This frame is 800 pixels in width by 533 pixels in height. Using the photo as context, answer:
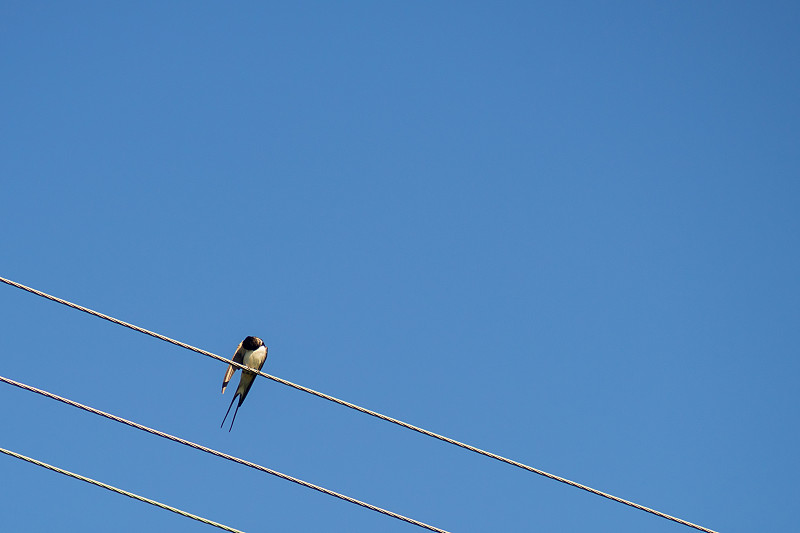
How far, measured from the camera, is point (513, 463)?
22.3ft

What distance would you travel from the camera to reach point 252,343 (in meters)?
14.0

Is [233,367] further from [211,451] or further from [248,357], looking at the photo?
[211,451]

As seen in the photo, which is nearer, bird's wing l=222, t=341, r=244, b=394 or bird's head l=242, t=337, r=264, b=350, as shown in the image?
bird's wing l=222, t=341, r=244, b=394

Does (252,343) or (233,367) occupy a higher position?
(252,343)

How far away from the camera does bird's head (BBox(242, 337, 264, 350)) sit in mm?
13953

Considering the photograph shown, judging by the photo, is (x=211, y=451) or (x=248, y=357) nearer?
(x=211, y=451)

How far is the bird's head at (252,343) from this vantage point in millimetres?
13953

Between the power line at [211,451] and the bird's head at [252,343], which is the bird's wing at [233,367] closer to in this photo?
the bird's head at [252,343]

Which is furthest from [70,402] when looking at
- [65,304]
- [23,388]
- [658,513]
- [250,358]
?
[250,358]

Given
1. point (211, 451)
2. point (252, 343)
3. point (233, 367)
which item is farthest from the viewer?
point (252, 343)

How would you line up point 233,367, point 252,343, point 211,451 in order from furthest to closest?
point 252,343, point 233,367, point 211,451

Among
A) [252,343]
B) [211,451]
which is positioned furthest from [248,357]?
[211,451]

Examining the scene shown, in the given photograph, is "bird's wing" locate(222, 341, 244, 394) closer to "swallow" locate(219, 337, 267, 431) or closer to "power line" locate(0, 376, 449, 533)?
"swallow" locate(219, 337, 267, 431)

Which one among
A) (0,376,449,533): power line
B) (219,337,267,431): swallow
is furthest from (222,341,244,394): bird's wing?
(0,376,449,533): power line
